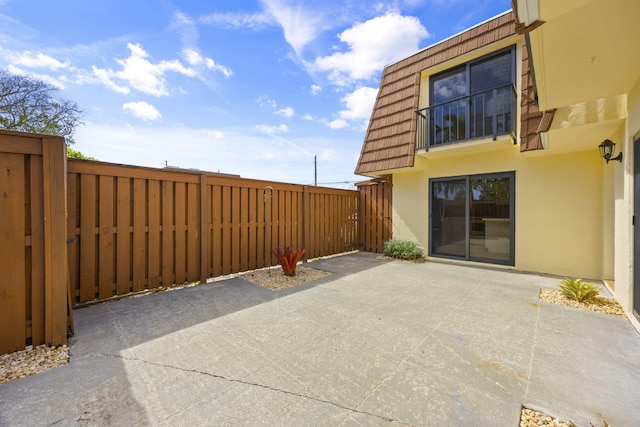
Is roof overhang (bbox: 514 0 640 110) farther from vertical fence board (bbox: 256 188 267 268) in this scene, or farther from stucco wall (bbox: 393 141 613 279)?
vertical fence board (bbox: 256 188 267 268)

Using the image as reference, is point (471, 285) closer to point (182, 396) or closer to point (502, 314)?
point (502, 314)

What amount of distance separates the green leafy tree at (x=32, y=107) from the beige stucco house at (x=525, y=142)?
16779 millimetres

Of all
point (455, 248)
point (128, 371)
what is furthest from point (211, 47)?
point (455, 248)

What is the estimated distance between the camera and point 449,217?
265 inches

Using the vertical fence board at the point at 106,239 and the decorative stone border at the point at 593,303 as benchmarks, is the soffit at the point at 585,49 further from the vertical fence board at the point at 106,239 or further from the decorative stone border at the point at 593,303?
the vertical fence board at the point at 106,239

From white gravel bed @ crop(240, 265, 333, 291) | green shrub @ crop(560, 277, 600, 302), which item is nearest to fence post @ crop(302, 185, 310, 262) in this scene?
white gravel bed @ crop(240, 265, 333, 291)

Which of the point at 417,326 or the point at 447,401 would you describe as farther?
the point at 417,326

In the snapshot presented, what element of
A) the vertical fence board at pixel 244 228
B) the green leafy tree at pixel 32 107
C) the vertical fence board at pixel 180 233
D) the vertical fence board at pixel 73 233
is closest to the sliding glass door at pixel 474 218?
the vertical fence board at pixel 244 228

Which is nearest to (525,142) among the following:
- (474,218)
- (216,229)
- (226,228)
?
(474,218)

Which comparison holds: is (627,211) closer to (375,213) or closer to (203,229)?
(375,213)

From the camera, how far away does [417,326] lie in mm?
2904

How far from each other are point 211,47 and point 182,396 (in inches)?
310

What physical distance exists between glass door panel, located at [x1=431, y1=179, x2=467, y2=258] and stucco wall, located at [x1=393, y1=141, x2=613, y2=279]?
54 cm

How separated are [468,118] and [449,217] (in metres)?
2.53
